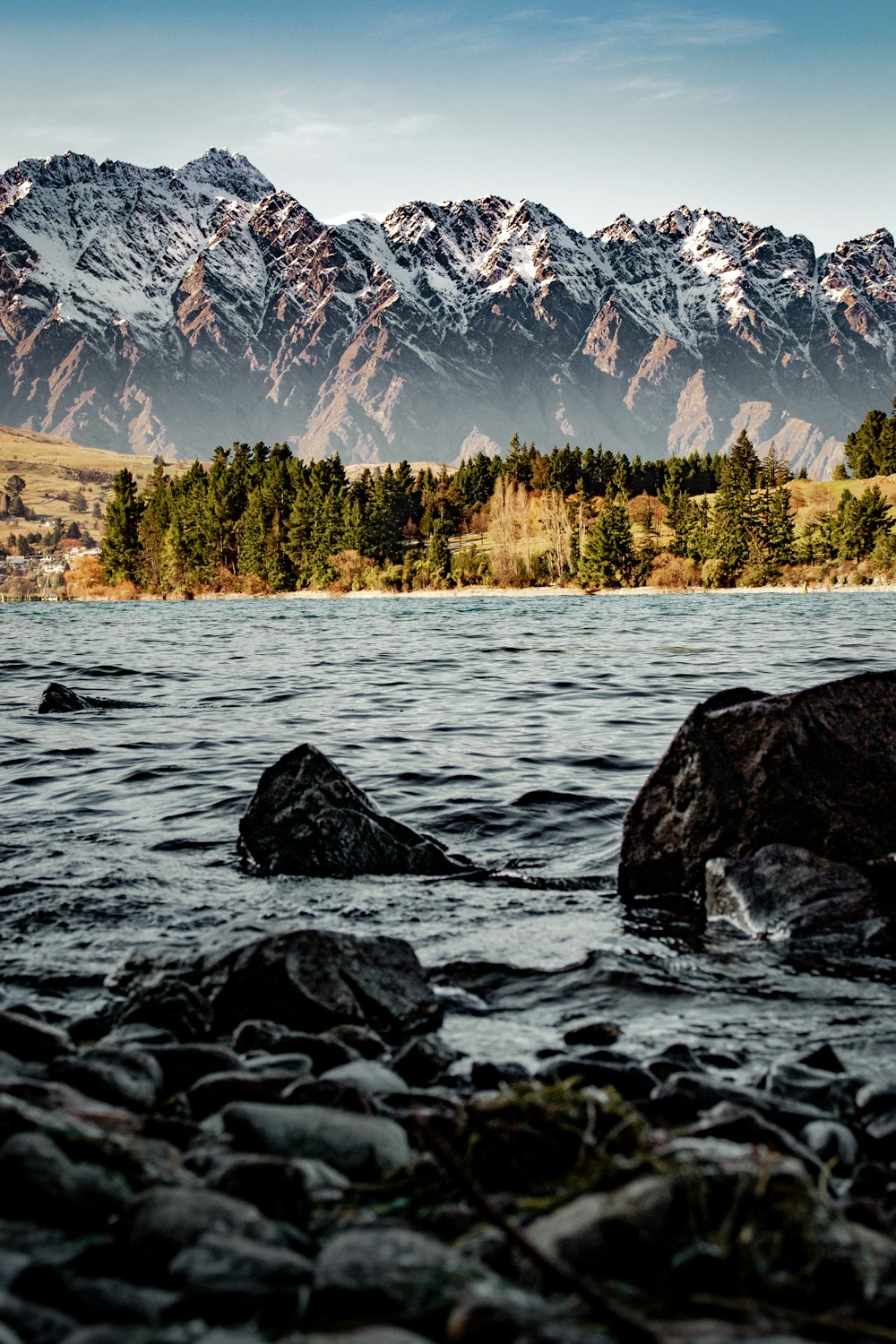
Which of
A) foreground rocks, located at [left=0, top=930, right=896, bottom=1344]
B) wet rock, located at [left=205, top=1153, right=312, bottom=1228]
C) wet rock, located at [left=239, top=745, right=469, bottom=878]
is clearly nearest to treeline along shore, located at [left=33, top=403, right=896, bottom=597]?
wet rock, located at [left=239, top=745, right=469, bottom=878]

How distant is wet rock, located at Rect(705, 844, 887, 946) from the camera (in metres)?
7.54

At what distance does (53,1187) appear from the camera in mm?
3316

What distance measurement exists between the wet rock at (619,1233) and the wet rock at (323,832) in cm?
630

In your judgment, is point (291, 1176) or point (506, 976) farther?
point (506, 976)

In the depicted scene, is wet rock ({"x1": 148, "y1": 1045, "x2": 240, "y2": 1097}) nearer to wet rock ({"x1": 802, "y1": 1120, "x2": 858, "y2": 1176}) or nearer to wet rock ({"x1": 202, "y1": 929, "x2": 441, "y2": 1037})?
wet rock ({"x1": 202, "y1": 929, "x2": 441, "y2": 1037})

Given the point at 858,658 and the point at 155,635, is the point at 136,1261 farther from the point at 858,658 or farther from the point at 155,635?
the point at 155,635

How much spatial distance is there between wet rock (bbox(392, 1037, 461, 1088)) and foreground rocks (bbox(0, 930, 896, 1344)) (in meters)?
0.02

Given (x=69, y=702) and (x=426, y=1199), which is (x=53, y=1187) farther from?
(x=69, y=702)

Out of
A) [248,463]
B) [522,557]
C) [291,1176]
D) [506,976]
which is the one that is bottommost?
[506,976]

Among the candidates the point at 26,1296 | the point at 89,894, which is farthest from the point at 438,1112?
the point at 89,894

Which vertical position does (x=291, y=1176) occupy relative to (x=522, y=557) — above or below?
below

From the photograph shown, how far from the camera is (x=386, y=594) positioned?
138 m

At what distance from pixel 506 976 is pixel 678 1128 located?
2.68 m

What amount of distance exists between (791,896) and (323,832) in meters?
4.12
